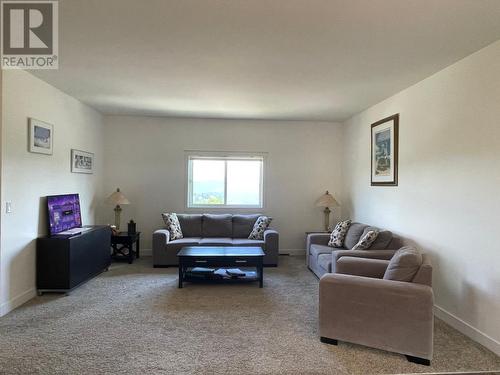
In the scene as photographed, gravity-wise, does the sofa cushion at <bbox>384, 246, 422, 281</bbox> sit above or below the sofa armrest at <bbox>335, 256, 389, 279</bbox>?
above

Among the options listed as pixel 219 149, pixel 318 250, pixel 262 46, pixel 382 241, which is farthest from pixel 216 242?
pixel 262 46

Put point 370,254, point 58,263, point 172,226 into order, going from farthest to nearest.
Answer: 1. point 172,226
2. point 58,263
3. point 370,254

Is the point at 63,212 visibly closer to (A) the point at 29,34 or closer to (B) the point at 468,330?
(A) the point at 29,34

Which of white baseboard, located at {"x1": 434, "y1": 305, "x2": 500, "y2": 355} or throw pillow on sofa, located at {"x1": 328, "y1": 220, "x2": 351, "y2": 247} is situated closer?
white baseboard, located at {"x1": 434, "y1": 305, "x2": 500, "y2": 355}

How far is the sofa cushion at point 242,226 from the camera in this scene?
5535mm

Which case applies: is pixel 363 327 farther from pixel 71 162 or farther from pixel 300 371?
pixel 71 162

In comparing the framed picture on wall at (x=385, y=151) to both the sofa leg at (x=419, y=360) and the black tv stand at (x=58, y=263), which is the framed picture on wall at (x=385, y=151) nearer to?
the sofa leg at (x=419, y=360)

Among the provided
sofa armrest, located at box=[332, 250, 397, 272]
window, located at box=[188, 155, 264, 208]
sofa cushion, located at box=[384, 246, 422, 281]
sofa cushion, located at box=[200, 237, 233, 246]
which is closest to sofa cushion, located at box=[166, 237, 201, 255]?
sofa cushion, located at box=[200, 237, 233, 246]

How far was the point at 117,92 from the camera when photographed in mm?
4168

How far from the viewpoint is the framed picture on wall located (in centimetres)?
406

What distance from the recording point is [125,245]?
5344 millimetres

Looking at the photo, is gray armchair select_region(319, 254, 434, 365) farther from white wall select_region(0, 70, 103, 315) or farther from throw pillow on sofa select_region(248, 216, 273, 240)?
white wall select_region(0, 70, 103, 315)

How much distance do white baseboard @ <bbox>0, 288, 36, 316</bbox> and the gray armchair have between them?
3.15 meters

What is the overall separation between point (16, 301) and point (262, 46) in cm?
366
